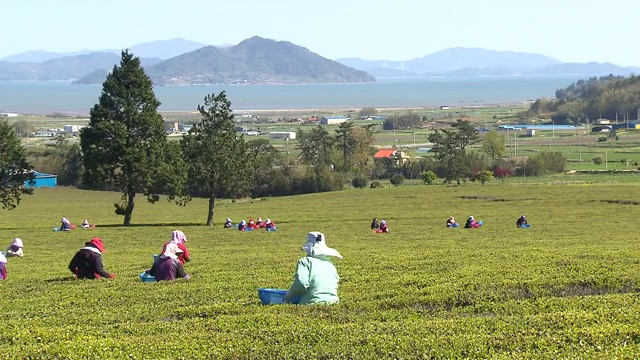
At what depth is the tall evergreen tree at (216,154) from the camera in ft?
187

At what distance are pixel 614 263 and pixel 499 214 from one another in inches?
1389

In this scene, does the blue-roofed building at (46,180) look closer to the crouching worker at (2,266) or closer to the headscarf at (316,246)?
the crouching worker at (2,266)

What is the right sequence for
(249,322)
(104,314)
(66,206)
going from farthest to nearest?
(66,206) → (104,314) → (249,322)

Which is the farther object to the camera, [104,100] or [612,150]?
[612,150]

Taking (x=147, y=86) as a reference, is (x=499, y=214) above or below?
below

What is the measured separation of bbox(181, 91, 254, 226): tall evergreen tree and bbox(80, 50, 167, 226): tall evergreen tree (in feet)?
7.94

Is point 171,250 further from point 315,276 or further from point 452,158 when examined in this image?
point 452,158

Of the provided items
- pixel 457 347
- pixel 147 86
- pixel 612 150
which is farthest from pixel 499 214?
pixel 612 150

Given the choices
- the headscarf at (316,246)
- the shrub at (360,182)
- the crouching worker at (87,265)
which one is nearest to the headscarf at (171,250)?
the crouching worker at (87,265)

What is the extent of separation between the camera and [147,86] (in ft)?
184

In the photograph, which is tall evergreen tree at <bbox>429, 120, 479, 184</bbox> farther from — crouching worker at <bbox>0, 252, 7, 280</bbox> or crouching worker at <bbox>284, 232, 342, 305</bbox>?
crouching worker at <bbox>284, 232, 342, 305</bbox>

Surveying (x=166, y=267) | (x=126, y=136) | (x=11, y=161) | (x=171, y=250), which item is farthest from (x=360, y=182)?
(x=171, y=250)

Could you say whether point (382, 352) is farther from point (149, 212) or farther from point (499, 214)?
point (149, 212)

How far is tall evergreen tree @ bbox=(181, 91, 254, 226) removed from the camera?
5697 cm
